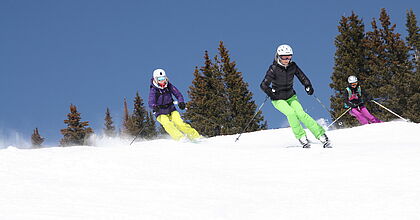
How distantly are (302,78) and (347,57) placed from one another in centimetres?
2531

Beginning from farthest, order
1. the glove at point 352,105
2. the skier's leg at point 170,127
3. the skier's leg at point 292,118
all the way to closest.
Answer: the glove at point 352,105, the skier's leg at point 170,127, the skier's leg at point 292,118

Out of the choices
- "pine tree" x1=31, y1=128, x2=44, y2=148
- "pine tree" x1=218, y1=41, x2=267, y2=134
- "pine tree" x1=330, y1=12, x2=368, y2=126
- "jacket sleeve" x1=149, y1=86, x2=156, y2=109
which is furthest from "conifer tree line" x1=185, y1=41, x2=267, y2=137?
"pine tree" x1=31, y1=128, x2=44, y2=148

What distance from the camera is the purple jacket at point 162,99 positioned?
11641mm

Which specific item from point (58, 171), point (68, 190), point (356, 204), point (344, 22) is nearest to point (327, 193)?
point (356, 204)

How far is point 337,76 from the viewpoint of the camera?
32906mm

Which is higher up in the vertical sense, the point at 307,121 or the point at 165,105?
the point at 165,105

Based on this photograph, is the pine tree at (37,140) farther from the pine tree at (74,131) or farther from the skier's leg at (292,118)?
the skier's leg at (292,118)

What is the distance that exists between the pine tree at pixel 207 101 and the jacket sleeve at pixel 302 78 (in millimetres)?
23224

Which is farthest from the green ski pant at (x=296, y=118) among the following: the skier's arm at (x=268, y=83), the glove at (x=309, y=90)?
the glove at (x=309, y=90)

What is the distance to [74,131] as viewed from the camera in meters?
45.8

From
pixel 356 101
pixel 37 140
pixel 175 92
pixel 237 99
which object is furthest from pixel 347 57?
pixel 37 140

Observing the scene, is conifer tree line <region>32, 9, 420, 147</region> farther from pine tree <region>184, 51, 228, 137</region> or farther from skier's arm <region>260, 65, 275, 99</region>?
skier's arm <region>260, 65, 275, 99</region>

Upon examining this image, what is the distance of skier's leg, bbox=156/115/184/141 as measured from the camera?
37.2 feet

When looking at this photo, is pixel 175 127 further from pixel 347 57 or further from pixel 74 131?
pixel 74 131
